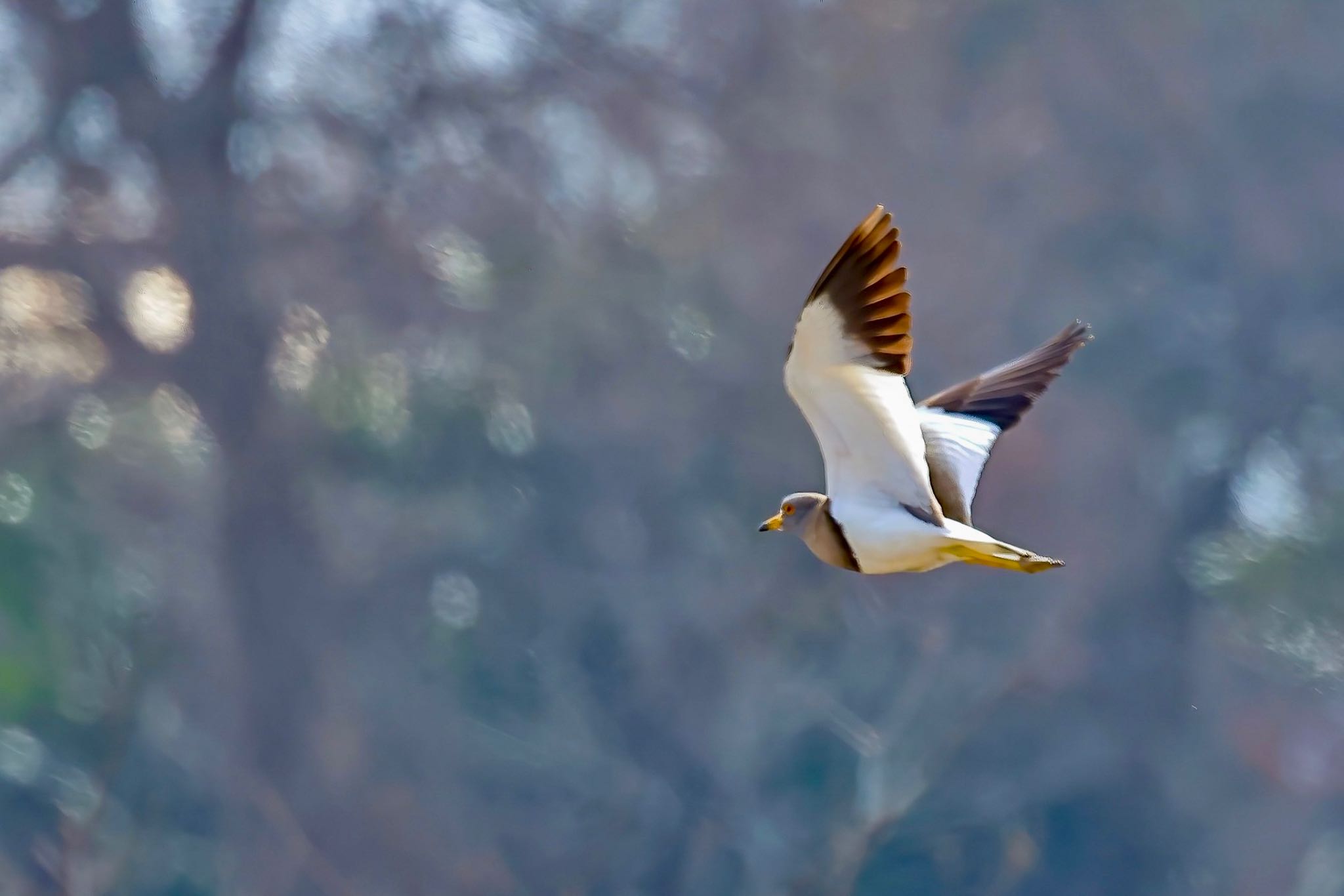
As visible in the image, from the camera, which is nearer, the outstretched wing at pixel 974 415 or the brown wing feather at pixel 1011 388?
the outstretched wing at pixel 974 415

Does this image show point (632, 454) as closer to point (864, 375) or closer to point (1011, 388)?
point (1011, 388)

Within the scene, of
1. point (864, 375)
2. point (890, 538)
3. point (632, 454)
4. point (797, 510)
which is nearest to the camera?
point (864, 375)

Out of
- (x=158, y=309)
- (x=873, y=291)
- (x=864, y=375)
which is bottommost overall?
(x=158, y=309)

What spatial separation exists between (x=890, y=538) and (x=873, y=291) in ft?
1.21

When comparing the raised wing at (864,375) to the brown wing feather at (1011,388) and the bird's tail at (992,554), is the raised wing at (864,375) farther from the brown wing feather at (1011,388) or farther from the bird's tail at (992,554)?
the brown wing feather at (1011,388)

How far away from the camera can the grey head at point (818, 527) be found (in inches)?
81.1

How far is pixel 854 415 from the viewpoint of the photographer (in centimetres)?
196

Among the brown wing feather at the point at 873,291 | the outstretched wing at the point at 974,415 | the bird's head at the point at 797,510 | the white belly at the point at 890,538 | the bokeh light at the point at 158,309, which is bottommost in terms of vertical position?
the bokeh light at the point at 158,309

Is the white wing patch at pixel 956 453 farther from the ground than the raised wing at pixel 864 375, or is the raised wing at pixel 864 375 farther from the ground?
the raised wing at pixel 864 375

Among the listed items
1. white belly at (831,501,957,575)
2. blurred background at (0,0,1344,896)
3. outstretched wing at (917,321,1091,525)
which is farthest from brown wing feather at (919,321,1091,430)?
blurred background at (0,0,1344,896)

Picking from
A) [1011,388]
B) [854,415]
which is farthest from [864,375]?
[1011,388]

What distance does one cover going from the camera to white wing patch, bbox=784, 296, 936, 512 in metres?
1.83

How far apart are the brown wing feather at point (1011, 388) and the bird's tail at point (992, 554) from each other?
0.31m

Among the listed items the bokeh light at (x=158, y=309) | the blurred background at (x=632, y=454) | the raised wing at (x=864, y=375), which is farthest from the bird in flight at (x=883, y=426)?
the bokeh light at (x=158, y=309)
